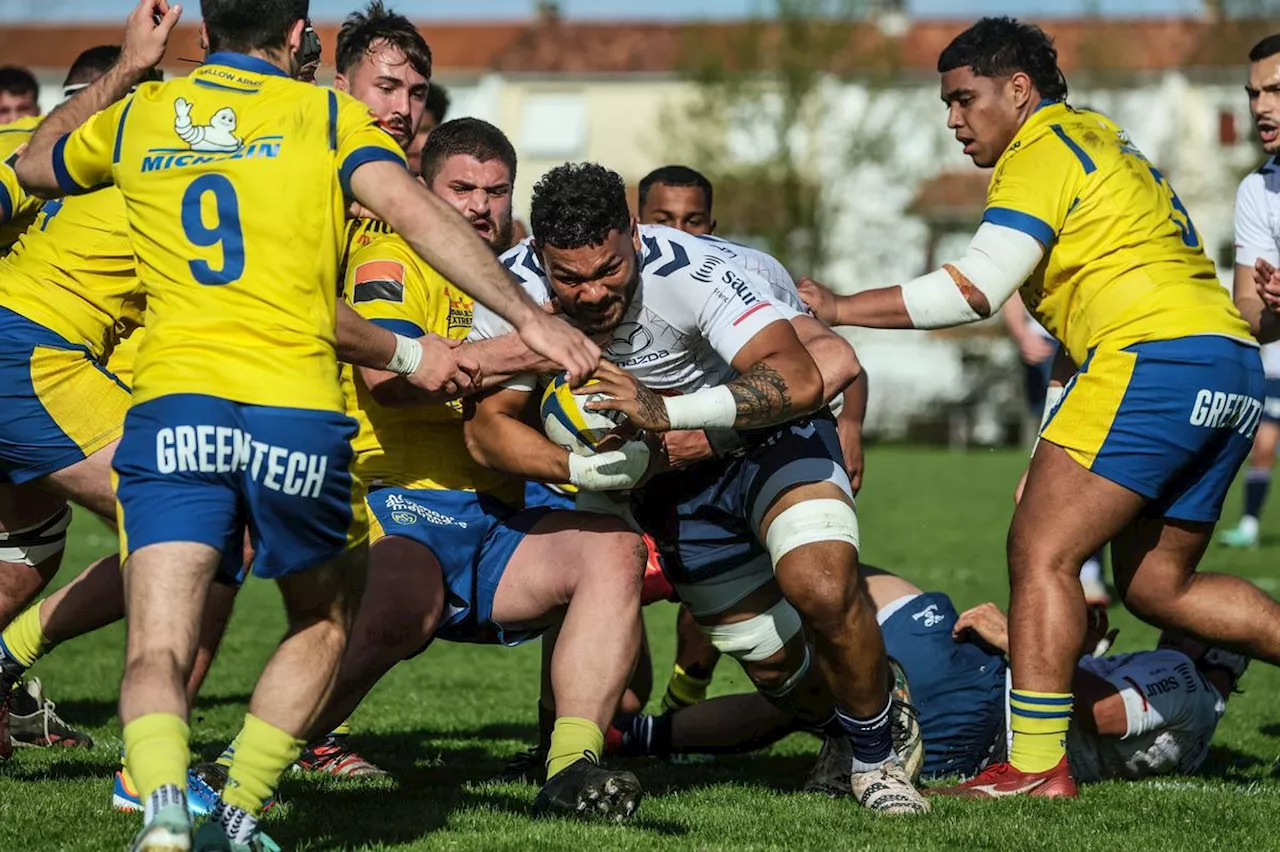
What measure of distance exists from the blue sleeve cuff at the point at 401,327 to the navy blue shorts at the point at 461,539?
558mm

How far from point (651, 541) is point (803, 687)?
796 mm

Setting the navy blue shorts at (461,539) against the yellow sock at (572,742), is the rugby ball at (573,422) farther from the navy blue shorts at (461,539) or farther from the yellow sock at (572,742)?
the yellow sock at (572,742)

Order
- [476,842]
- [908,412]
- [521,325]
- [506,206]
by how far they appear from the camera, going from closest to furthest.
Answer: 1. [521,325]
2. [476,842]
3. [506,206]
4. [908,412]

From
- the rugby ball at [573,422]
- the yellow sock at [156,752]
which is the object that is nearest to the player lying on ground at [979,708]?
the rugby ball at [573,422]

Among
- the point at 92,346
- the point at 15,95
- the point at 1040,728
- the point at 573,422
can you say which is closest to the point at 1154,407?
the point at 1040,728

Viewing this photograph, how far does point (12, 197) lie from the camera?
5.71 m

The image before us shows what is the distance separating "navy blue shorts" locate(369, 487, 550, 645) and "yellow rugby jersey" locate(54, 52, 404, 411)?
1.34m

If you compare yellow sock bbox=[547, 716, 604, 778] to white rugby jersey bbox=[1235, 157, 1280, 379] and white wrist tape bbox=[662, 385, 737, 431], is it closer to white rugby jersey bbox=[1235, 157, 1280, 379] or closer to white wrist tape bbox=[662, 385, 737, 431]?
white wrist tape bbox=[662, 385, 737, 431]

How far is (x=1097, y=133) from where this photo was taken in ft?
19.3

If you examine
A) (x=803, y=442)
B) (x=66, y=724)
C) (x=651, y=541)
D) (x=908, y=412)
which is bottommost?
(x=908, y=412)

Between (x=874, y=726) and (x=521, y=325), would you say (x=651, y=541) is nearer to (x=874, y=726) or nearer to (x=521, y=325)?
(x=874, y=726)

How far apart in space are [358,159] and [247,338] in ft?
1.78

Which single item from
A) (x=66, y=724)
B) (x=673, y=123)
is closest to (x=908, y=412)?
(x=673, y=123)

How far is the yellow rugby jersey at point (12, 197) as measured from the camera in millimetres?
5695
